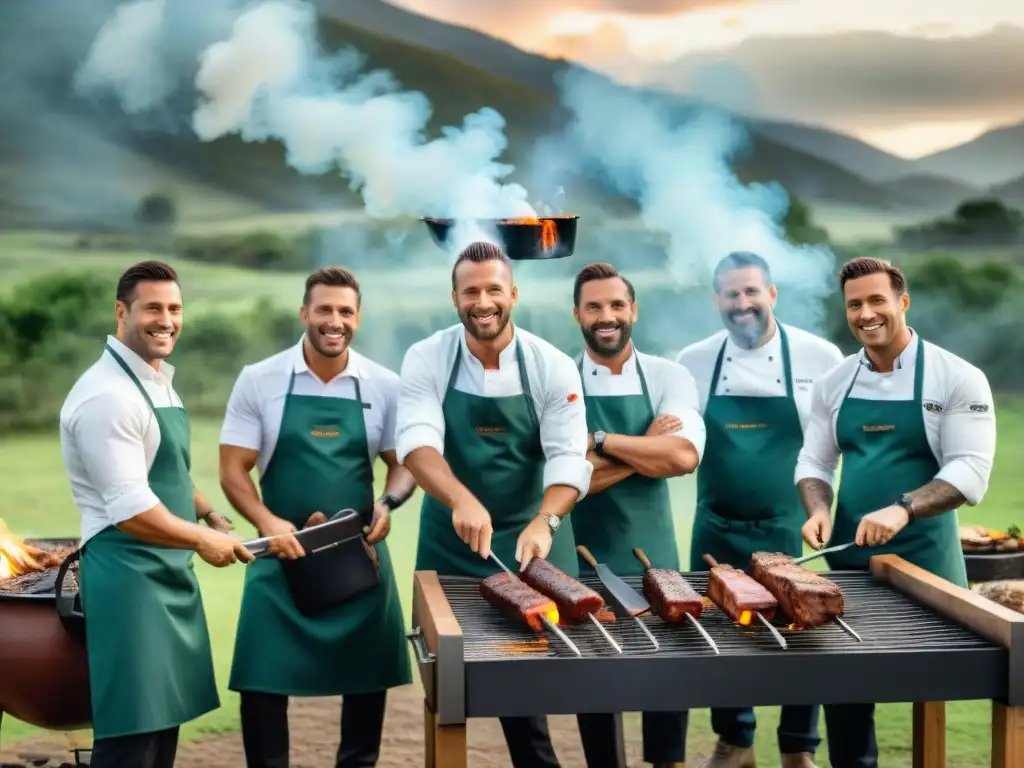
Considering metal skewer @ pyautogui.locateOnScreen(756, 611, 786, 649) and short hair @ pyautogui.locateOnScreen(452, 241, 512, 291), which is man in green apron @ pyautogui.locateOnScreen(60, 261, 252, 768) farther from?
metal skewer @ pyautogui.locateOnScreen(756, 611, 786, 649)

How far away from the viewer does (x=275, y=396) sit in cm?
436

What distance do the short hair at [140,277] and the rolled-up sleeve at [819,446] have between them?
2137 mm

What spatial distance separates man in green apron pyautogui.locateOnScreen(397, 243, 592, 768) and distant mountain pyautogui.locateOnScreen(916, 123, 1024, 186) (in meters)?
6.11

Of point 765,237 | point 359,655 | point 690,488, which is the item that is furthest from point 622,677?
point 690,488

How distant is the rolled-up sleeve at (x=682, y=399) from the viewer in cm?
459

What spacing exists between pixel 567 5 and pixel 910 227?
2.98 meters

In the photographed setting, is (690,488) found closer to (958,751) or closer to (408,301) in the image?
(408,301)

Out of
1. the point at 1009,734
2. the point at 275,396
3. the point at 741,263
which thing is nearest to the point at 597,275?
the point at 741,263

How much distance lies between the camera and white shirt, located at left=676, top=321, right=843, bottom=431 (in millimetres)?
4883

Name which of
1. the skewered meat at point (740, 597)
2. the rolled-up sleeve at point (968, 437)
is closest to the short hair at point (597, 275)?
the rolled-up sleeve at point (968, 437)

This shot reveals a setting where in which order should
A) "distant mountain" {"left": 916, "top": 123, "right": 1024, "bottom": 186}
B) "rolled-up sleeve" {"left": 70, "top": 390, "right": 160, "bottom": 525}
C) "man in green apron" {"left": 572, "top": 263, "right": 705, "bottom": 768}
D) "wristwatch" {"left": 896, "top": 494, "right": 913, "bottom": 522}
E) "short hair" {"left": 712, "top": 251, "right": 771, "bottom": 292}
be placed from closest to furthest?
"rolled-up sleeve" {"left": 70, "top": 390, "right": 160, "bottom": 525} < "wristwatch" {"left": 896, "top": 494, "right": 913, "bottom": 522} < "man in green apron" {"left": 572, "top": 263, "right": 705, "bottom": 768} < "short hair" {"left": 712, "top": 251, "right": 771, "bottom": 292} < "distant mountain" {"left": 916, "top": 123, "right": 1024, "bottom": 186}

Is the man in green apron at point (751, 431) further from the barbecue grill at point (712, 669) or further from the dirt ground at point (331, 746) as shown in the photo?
the barbecue grill at point (712, 669)

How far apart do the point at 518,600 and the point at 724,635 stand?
55 centimetres

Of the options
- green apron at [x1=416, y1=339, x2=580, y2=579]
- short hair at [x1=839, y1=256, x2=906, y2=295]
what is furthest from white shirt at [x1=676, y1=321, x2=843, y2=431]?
green apron at [x1=416, y1=339, x2=580, y2=579]
